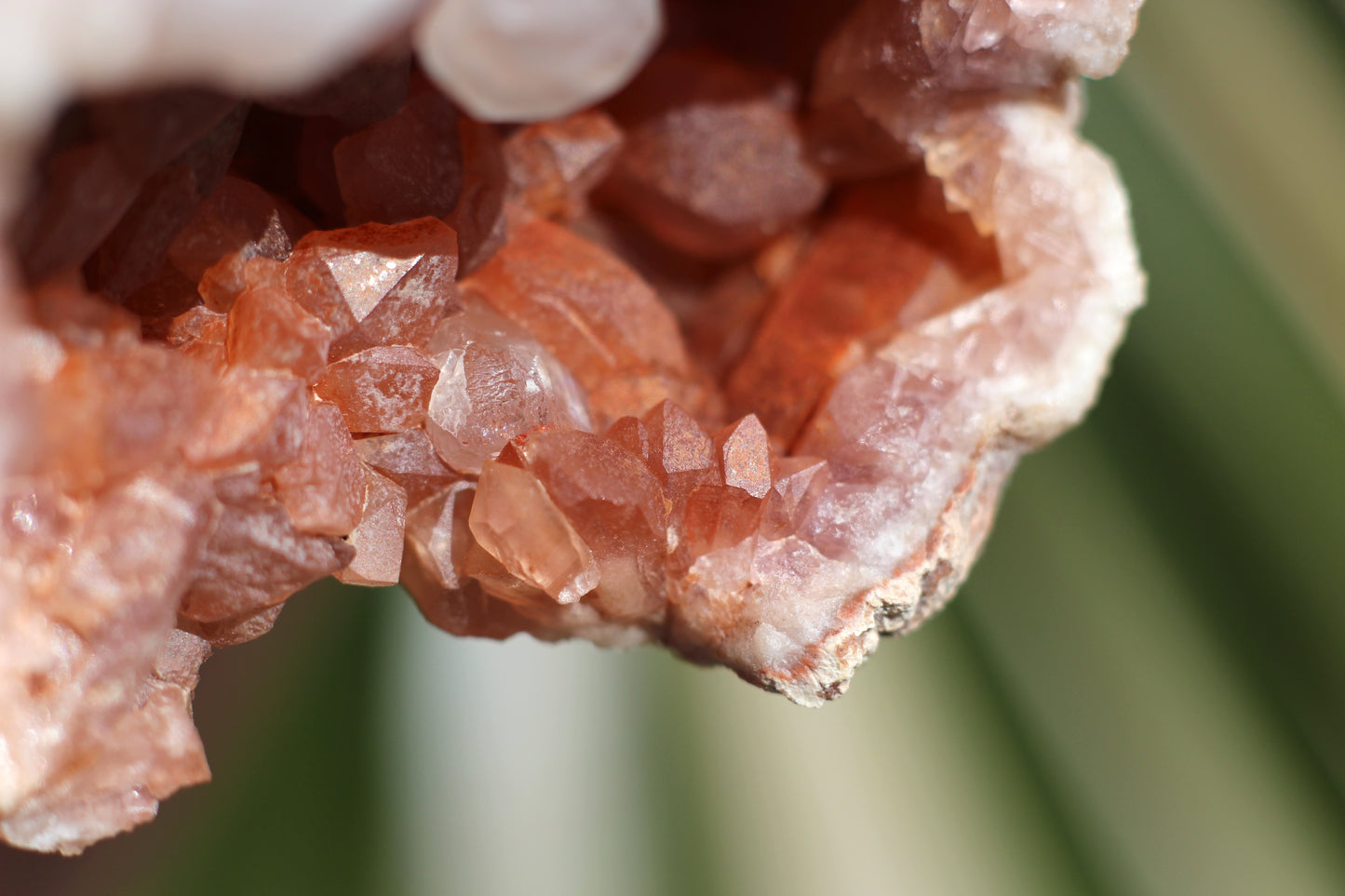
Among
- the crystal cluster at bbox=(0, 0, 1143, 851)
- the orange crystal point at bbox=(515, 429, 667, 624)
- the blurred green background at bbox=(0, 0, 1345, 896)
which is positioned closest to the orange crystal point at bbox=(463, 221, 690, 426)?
the crystal cluster at bbox=(0, 0, 1143, 851)

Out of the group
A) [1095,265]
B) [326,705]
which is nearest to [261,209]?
[1095,265]

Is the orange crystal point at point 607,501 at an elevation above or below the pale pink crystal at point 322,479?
above

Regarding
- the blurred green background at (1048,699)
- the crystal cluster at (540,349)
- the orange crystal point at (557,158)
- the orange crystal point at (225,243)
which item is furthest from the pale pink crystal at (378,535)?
the blurred green background at (1048,699)

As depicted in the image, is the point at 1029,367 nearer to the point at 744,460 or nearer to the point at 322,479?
the point at 744,460

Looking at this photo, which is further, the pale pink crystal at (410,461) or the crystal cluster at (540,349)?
the pale pink crystal at (410,461)

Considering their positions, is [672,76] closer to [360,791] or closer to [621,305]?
[621,305]

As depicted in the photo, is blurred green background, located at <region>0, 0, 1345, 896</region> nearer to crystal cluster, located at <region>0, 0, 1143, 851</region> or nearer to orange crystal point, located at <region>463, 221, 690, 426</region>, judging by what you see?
crystal cluster, located at <region>0, 0, 1143, 851</region>

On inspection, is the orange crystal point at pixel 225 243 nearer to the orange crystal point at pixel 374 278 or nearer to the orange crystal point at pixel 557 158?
the orange crystal point at pixel 374 278
